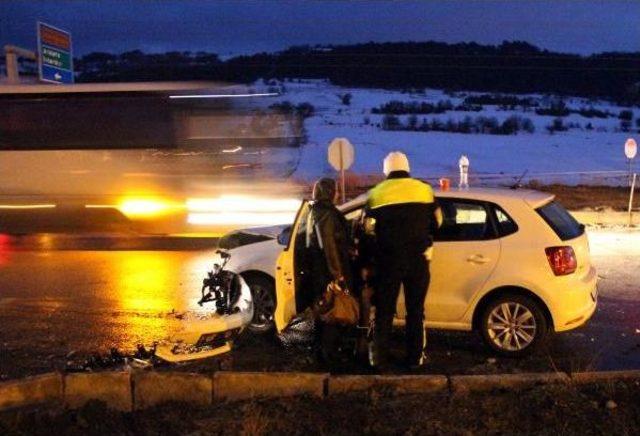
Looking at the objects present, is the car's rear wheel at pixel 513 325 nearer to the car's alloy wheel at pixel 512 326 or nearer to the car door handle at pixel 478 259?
the car's alloy wheel at pixel 512 326

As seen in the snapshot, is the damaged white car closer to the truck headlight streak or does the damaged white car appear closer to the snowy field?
the truck headlight streak

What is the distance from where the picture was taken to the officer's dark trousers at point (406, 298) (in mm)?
5848

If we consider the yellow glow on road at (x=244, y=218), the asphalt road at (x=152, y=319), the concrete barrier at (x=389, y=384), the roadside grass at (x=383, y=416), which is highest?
the concrete barrier at (x=389, y=384)

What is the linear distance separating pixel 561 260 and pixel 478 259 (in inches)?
28.8

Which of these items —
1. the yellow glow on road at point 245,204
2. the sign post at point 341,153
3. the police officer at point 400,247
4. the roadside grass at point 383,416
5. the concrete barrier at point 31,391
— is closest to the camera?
the roadside grass at point 383,416

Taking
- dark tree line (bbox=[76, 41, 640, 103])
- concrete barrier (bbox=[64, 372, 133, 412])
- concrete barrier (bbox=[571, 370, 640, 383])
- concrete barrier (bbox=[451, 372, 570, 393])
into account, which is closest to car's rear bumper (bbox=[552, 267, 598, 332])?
concrete barrier (bbox=[571, 370, 640, 383])

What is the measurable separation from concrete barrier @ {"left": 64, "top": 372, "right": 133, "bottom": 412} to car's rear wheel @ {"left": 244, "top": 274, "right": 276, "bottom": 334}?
2.40 m

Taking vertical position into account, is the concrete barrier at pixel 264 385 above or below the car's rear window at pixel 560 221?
below

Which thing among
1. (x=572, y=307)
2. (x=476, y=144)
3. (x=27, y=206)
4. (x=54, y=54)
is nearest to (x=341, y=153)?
(x=27, y=206)

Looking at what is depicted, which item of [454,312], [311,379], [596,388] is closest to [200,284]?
[454,312]

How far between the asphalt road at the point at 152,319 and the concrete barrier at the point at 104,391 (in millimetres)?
751

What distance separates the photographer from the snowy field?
42281 millimetres

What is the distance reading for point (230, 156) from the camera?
52.2ft

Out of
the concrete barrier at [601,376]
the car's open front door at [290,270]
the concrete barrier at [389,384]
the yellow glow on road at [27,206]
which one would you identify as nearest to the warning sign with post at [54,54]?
the yellow glow on road at [27,206]
